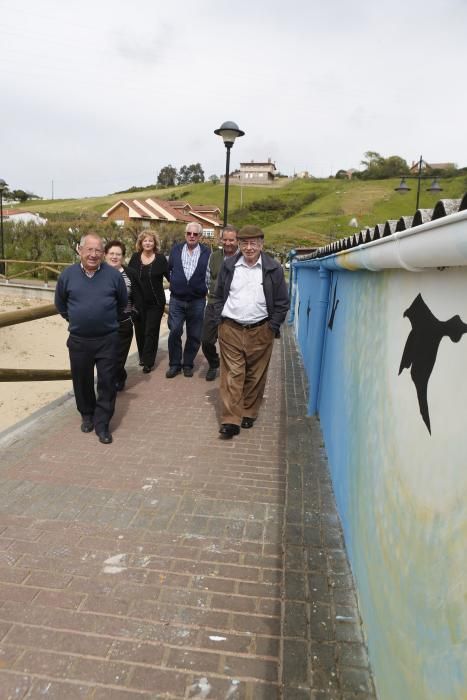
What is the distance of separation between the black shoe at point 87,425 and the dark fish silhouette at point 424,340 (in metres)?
3.31

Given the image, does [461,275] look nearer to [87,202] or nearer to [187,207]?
[187,207]

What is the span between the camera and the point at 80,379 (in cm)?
426

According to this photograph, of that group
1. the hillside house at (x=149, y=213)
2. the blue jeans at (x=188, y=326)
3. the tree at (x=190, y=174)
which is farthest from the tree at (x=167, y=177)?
the blue jeans at (x=188, y=326)

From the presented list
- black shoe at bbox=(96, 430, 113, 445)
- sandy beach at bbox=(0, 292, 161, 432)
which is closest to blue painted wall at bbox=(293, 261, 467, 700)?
black shoe at bbox=(96, 430, 113, 445)

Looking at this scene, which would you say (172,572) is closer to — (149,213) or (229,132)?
(229,132)

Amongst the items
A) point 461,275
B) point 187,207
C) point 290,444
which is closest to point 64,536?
point 290,444

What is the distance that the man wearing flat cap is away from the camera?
4.35m

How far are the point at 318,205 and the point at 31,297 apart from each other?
70.9 meters

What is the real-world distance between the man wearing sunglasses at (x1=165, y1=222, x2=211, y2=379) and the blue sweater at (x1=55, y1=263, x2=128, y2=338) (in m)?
1.99

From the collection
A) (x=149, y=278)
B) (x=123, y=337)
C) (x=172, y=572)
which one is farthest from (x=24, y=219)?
(x=172, y=572)

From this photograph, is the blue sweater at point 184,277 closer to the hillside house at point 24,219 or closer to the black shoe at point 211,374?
the black shoe at point 211,374

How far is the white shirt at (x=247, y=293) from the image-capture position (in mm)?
4352

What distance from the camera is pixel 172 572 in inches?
101

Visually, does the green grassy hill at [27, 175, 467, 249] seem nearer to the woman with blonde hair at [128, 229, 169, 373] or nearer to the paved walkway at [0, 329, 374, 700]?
the woman with blonde hair at [128, 229, 169, 373]
